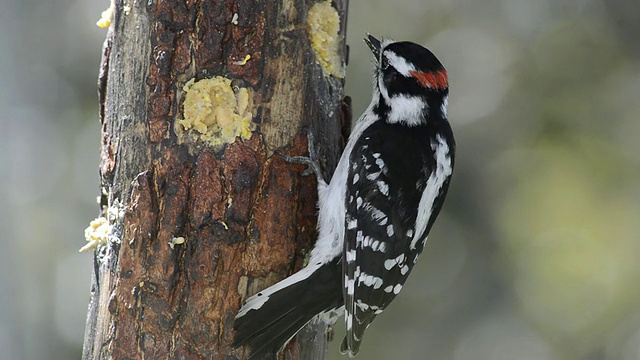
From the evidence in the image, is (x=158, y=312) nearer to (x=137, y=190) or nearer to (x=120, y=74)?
(x=137, y=190)

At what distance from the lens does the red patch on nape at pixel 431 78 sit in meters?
3.19

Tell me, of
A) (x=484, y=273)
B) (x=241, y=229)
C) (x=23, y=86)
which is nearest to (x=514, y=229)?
(x=484, y=273)

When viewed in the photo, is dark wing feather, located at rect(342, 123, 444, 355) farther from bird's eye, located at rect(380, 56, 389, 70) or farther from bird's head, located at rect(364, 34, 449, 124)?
bird's eye, located at rect(380, 56, 389, 70)

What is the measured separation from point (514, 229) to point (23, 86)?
3.96 metres

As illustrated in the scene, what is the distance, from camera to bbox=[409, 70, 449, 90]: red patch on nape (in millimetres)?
3186

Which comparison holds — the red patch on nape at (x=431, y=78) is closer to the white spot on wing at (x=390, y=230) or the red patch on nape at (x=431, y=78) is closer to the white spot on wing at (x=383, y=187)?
the white spot on wing at (x=383, y=187)

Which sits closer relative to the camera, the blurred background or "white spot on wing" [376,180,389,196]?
"white spot on wing" [376,180,389,196]

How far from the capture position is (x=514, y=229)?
21.7 feet

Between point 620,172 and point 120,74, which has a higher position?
point 120,74

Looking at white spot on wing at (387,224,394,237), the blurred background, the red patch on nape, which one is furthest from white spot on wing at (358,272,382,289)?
the blurred background

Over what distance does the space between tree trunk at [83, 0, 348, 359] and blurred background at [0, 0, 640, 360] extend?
11.9 feet

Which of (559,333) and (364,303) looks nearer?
(364,303)

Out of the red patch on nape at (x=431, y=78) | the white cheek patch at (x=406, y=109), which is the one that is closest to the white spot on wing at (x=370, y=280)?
the white cheek patch at (x=406, y=109)

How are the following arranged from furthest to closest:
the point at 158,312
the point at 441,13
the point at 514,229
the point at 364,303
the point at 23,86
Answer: the point at 441,13 < the point at 514,229 < the point at 23,86 < the point at 364,303 < the point at 158,312
